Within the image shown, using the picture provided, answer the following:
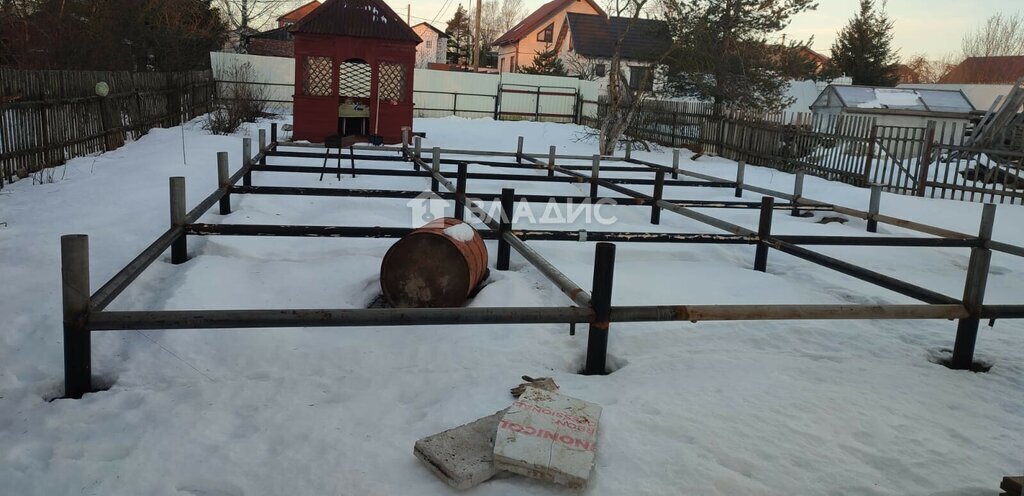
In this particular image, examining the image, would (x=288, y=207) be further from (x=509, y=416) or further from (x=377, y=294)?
(x=509, y=416)

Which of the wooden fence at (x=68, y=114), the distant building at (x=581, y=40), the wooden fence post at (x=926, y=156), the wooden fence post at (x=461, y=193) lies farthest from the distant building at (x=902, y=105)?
the wooden fence at (x=68, y=114)

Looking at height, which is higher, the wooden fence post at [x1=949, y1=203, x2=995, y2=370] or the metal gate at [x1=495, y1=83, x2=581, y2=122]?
the metal gate at [x1=495, y1=83, x2=581, y2=122]

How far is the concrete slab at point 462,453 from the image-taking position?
9.73ft

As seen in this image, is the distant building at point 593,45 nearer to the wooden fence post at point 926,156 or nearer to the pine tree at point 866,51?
the pine tree at point 866,51

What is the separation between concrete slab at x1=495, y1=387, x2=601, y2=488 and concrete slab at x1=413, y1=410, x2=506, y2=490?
Result: 85 millimetres

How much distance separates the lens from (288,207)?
9578 millimetres

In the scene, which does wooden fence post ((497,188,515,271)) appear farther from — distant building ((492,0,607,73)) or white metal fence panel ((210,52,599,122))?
distant building ((492,0,607,73))

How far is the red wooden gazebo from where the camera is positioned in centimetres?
1798

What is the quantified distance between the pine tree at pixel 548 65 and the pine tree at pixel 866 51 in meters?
14.6

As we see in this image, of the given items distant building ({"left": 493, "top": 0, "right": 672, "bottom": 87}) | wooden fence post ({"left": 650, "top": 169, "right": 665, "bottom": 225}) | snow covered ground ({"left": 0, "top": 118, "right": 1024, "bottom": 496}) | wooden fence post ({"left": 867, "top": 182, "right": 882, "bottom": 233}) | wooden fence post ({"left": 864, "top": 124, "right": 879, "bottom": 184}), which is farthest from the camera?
distant building ({"left": 493, "top": 0, "right": 672, "bottom": 87})

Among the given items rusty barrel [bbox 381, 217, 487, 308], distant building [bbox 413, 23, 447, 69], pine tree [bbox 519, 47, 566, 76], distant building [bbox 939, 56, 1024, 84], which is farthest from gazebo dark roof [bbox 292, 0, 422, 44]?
distant building [bbox 939, 56, 1024, 84]

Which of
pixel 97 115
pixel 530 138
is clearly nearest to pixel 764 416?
pixel 97 115

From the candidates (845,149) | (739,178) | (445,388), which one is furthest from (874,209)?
(445,388)

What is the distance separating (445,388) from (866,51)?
3768cm
